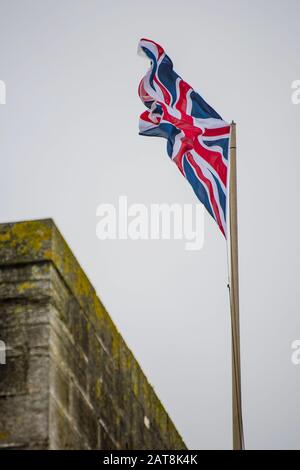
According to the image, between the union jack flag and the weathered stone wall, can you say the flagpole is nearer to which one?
the union jack flag

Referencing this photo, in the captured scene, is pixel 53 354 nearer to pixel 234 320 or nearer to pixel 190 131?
pixel 234 320

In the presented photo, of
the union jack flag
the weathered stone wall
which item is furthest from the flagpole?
the weathered stone wall

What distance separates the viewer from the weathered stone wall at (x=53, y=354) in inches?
213

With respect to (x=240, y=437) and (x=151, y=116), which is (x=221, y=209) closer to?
(x=151, y=116)

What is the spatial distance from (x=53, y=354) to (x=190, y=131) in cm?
549

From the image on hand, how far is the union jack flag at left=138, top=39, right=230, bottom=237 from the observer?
10.2 meters

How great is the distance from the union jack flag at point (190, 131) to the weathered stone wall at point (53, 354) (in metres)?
3.34

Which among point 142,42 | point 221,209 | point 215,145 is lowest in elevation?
point 221,209

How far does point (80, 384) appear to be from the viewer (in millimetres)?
5988

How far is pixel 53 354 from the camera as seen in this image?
5.57 m

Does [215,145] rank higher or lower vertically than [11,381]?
higher
